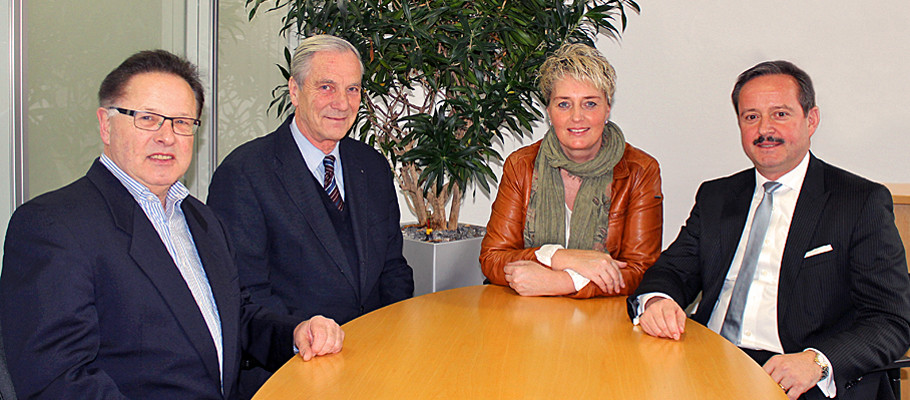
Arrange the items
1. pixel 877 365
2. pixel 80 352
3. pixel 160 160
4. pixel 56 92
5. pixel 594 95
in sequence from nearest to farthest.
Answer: pixel 80 352 → pixel 160 160 → pixel 877 365 → pixel 594 95 → pixel 56 92

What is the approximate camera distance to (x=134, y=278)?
1397mm

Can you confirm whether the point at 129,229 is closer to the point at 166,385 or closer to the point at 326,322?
the point at 166,385

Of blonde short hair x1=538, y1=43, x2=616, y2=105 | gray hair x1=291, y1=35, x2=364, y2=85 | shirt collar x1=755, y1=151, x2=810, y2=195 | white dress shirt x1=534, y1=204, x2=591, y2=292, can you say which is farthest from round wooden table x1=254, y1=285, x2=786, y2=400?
gray hair x1=291, y1=35, x2=364, y2=85

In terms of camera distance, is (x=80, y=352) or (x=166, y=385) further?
(x=166, y=385)

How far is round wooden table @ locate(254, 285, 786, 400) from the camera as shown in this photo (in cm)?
131

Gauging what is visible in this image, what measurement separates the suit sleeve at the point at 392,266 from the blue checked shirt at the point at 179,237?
3.23 feet

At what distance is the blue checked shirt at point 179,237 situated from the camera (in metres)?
1.51

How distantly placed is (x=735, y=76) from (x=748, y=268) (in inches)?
73.4

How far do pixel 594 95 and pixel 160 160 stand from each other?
1.47 metres

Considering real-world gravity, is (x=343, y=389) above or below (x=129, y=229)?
below

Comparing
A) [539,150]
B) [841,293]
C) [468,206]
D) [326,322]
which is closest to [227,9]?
[468,206]

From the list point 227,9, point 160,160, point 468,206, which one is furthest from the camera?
point 468,206

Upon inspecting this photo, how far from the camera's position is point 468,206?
4.63m

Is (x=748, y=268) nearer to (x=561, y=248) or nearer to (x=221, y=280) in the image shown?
(x=561, y=248)
